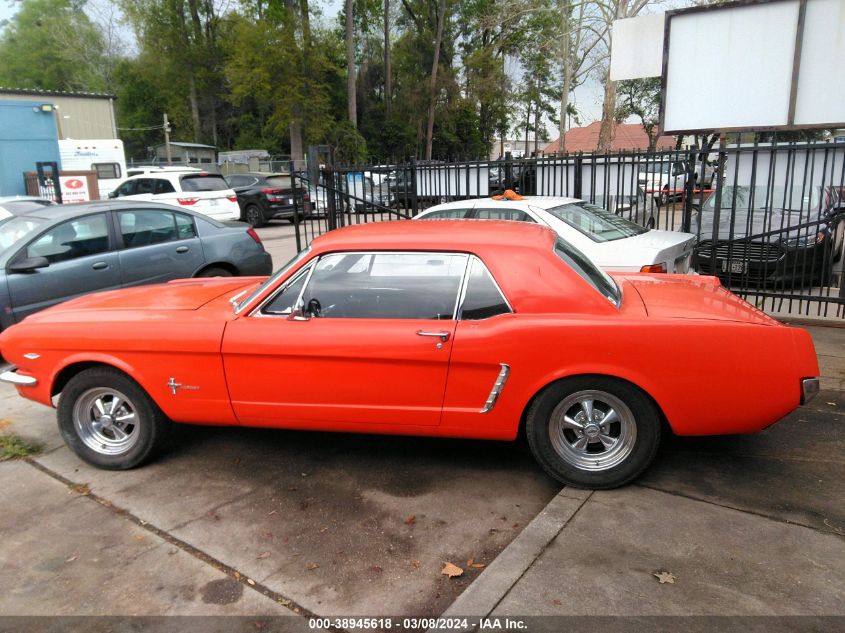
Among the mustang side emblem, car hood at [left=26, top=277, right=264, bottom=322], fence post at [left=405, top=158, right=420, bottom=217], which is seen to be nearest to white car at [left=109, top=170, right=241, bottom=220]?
fence post at [left=405, top=158, right=420, bottom=217]

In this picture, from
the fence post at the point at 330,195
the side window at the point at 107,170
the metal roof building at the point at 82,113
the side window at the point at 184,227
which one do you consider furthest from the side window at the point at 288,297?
the metal roof building at the point at 82,113

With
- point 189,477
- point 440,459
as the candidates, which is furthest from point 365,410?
point 189,477

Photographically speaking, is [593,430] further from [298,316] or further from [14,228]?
[14,228]

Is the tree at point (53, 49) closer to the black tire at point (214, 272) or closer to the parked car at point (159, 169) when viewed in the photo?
the parked car at point (159, 169)

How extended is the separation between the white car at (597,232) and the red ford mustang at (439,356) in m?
2.17

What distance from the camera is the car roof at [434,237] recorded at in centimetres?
391

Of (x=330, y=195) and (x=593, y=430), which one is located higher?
(x=330, y=195)

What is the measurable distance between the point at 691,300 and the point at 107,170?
68.8 ft

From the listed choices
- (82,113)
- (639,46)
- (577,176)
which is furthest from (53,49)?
(577,176)

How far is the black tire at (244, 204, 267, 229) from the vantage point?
69.5ft

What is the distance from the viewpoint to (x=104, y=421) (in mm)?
4258

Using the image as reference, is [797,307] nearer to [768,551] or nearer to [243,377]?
[768,551]

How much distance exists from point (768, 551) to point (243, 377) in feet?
9.52

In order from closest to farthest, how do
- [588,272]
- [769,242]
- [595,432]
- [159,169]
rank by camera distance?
[595,432] → [588,272] → [769,242] → [159,169]
